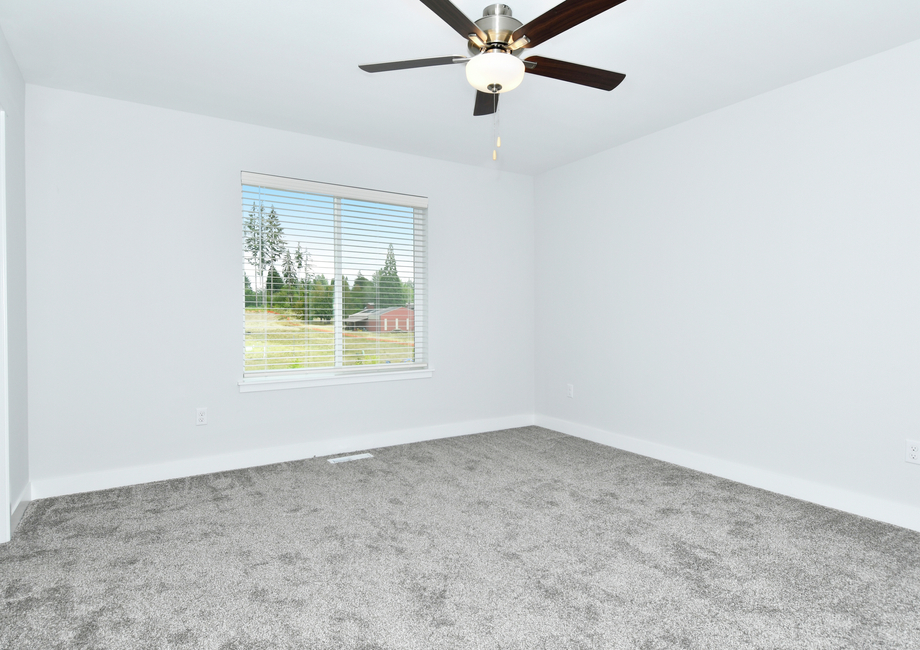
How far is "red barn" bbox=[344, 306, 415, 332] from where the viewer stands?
4211mm

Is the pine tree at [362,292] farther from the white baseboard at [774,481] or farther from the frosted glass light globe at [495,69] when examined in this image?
the frosted glass light globe at [495,69]

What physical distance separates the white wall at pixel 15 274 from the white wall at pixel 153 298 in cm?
13

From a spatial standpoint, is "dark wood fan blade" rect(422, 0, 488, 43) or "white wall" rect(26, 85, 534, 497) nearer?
"dark wood fan blade" rect(422, 0, 488, 43)

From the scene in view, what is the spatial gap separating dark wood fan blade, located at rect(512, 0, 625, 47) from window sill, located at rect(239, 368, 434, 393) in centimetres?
277

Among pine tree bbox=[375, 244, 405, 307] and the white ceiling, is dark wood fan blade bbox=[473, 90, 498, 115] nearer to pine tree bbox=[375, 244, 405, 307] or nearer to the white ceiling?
the white ceiling

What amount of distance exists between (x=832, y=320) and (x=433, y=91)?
261 centimetres

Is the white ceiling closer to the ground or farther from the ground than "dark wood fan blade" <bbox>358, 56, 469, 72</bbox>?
farther from the ground

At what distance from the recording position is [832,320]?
2.87 m

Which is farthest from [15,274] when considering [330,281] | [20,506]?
[330,281]

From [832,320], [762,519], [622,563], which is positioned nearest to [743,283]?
[832,320]

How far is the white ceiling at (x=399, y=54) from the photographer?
229 centimetres

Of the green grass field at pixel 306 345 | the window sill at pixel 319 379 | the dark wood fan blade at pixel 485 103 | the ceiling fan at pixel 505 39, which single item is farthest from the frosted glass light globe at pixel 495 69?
the window sill at pixel 319 379

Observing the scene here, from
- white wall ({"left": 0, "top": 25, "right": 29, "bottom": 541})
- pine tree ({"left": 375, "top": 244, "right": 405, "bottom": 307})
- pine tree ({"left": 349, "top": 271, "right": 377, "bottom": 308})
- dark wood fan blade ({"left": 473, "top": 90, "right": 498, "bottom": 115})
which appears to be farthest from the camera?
pine tree ({"left": 375, "top": 244, "right": 405, "bottom": 307})

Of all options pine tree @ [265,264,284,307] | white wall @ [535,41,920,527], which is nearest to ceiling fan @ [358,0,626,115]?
white wall @ [535,41,920,527]
